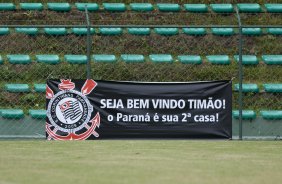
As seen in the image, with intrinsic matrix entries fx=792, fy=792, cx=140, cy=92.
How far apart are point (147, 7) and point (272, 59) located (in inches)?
145

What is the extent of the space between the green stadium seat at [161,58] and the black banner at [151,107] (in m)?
2.87

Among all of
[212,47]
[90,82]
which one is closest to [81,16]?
[212,47]

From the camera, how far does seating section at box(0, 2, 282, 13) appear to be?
19625 millimetres

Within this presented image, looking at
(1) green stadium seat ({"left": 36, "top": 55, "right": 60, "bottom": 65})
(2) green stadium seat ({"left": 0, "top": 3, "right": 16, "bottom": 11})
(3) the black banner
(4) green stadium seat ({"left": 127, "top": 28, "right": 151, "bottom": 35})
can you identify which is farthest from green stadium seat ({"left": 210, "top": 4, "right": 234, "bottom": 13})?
(3) the black banner

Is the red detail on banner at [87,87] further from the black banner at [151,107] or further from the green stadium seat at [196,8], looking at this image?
the green stadium seat at [196,8]

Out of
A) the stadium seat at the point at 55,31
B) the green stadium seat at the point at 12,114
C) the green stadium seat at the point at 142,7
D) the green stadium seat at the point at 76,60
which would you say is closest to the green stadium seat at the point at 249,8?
the green stadium seat at the point at 142,7

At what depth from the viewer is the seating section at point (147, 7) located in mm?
19625

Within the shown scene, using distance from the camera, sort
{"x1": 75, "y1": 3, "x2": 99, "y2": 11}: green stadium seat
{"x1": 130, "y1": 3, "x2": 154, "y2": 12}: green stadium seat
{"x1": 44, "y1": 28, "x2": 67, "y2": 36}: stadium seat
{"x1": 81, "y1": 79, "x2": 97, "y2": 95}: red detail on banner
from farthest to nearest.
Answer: {"x1": 130, "y1": 3, "x2": 154, "y2": 12}: green stadium seat
{"x1": 75, "y1": 3, "x2": 99, "y2": 11}: green stadium seat
{"x1": 44, "y1": 28, "x2": 67, "y2": 36}: stadium seat
{"x1": 81, "y1": 79, "x2": 97, "y2": 95}: red detail on banner

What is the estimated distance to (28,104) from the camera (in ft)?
55.7

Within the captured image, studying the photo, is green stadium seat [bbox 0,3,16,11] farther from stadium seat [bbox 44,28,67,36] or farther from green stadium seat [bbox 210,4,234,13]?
green stadium seat [bbox 210,4,234,13]

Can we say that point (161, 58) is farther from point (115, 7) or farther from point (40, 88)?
point (115, 7)

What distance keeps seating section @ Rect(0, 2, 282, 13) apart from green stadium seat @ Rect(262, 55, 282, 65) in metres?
2.24

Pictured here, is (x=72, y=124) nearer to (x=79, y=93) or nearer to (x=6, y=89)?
(x=79, y=93)

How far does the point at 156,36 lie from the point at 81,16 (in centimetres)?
205
